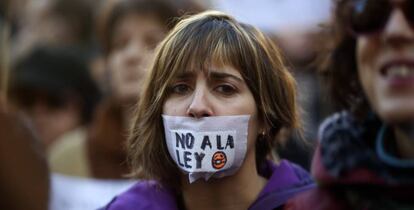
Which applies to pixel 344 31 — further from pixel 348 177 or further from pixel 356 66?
pixel 348 177

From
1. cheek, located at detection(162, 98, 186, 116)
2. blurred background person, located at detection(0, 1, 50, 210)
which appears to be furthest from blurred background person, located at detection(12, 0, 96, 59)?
cheek, located at detection(162, 98, 186, 116)

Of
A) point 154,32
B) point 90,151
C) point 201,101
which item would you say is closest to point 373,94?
point 201,101

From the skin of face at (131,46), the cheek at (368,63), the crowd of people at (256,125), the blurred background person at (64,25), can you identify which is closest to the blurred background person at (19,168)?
the crowd of people at (256,125)

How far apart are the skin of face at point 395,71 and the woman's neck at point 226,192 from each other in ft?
2.47

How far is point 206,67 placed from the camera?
11.8ft

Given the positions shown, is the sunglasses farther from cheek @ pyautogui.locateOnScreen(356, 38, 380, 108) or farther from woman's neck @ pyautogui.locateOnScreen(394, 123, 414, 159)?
woman's neck @ pyautogui.locateOnScreen(394, 123, 414, 159)

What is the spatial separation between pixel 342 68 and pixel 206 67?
473mm

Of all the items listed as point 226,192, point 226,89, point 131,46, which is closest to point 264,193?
point 226,192

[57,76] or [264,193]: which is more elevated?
[264,193]

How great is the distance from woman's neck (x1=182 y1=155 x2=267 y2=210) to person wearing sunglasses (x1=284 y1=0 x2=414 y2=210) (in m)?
0.38

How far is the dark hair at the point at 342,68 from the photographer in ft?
11.1

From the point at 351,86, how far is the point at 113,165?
2746mm

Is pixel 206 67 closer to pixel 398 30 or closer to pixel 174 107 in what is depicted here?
pixel 174 107

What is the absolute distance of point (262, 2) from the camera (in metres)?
7.20
